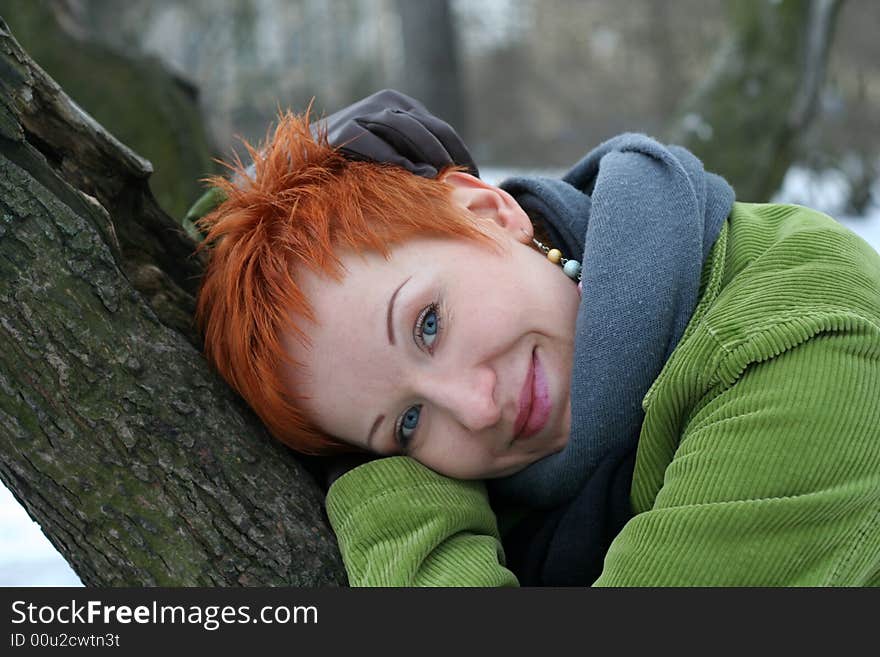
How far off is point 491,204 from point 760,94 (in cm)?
269

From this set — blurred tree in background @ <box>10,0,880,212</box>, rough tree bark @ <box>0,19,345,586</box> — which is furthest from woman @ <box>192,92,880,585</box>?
blurred tree in background @ <box>10,0,880,212</box>

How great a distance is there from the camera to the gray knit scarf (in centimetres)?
158

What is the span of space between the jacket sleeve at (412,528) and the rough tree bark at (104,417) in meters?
0.07

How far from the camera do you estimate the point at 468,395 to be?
5.23 ft

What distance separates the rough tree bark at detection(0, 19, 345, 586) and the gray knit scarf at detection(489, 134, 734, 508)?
0.46 meters

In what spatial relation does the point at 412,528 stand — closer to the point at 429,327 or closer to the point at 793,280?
the point at 429,327

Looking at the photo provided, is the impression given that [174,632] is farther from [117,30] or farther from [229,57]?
[229,57]

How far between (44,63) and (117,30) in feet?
15.4

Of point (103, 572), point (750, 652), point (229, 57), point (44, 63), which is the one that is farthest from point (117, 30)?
point (750, 652)

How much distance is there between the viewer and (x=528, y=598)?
1.38 meters

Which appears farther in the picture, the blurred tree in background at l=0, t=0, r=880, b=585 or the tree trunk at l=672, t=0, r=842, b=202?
the tree trunk at l=672, t=0, r=842, b=202

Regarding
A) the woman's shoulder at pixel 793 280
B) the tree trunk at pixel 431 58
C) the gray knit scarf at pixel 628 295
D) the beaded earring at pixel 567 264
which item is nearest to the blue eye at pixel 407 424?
the gray knit scarf at pixel 628 295

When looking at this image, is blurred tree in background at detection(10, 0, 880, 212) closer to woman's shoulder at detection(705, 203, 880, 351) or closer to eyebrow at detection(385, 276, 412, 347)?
woman's shoulder at detection(705, 203, 880, 351)

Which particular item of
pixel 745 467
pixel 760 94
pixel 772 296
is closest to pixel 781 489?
pixel 745 467
